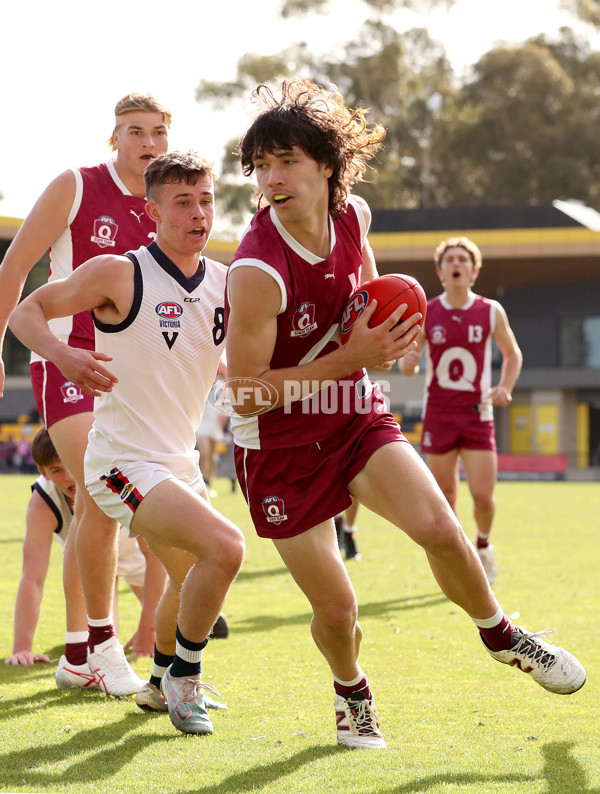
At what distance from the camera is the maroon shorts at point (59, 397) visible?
4750 millimetres

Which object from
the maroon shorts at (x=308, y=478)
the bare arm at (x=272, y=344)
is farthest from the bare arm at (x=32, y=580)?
the bare arm at (x=272, y=344)

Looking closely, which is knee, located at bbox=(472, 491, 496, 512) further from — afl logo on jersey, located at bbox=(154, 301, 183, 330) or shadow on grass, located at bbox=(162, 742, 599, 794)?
shadow on grass, located at bbox=(162, 742, 599, 794)

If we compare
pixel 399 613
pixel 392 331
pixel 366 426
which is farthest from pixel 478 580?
pixel 399 613

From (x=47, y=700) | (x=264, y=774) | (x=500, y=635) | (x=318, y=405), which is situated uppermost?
(x=318, y=405)

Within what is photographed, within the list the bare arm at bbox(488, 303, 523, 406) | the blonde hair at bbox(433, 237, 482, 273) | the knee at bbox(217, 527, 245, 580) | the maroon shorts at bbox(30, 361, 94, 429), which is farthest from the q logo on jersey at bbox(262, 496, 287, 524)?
the blonde hair at bbox(433, 237, 482, 273)

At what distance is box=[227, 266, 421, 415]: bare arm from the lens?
142 inches

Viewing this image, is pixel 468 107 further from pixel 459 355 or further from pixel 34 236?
pixel 34 236

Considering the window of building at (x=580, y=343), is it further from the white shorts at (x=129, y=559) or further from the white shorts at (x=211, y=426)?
the white shorts at (x=129, y=559)

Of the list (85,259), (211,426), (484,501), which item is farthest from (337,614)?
(211,426)

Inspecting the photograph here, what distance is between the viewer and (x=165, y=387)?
4172 mm

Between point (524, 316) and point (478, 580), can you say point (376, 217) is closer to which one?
point (524, 316)

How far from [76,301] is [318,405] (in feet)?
3.40

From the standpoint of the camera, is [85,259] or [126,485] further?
[85,259]

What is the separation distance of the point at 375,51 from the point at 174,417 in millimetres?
48129
